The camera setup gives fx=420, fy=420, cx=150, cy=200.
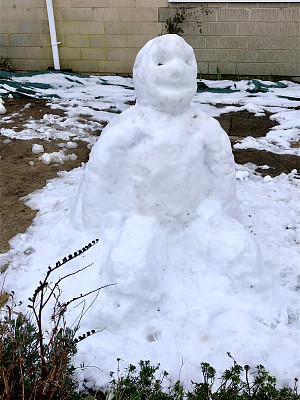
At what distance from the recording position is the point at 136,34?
26.6 feet

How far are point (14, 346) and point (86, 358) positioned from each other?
63 cm

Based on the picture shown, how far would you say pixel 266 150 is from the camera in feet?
18.0

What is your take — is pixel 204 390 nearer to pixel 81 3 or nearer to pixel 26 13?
pixel 81 3

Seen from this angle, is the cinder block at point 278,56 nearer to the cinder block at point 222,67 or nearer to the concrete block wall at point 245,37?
the concrete block wall at point 245,37

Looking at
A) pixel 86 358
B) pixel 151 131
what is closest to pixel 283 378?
pixel 86 358

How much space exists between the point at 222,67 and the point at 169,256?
6.30 metres

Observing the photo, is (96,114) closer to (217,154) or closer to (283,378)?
(217,154)

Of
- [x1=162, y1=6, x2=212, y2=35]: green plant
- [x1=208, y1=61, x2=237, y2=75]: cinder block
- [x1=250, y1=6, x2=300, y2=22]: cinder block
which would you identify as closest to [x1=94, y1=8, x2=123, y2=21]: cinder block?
[x1=162, y1=6, x2=212, y2=35]: green plant

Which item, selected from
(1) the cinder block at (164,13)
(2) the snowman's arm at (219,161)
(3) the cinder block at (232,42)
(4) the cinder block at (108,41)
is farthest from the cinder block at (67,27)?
(2) the snowman's arm at (219,161)

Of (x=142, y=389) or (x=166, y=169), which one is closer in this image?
(x=142, y=389)

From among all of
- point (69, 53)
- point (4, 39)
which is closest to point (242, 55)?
point (69, 53)

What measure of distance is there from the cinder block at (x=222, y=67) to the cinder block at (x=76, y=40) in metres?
2.49

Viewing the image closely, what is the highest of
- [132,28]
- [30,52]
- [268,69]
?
[132,28]

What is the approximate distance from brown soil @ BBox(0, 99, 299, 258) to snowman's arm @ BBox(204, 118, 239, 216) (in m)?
1.79
